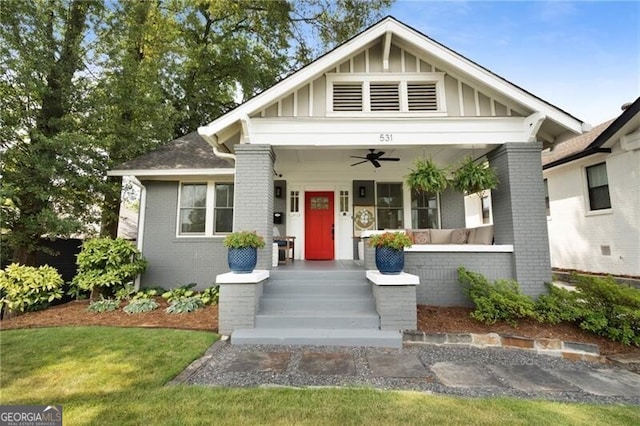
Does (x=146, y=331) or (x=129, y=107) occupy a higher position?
(x=129, y=107)

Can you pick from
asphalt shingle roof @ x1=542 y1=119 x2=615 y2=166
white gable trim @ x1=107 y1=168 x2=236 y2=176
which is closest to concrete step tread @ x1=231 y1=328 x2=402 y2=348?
white gable trim @ x1=107 y1=168 x2=236 y2=176

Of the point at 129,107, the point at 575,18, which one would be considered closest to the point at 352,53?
the point at 575,18

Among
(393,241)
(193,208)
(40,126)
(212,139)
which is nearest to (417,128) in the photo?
(393,241)

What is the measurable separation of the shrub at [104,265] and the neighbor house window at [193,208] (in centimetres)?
143

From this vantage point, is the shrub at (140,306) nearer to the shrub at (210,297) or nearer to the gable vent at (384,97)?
the shrub at (210,297)

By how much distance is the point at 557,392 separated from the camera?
123 inches

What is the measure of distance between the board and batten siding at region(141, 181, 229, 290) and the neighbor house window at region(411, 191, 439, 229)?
18.3 feet

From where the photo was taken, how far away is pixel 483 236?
21.0ft

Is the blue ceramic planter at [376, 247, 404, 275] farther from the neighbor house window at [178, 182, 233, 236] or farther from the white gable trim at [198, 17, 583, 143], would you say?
the neighbor house window at [178, 182, 233, 236]

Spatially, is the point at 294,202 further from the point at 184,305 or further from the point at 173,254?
the point at 184,305

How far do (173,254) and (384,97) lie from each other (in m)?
6.71

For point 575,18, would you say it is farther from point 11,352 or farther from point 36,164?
point 36,164

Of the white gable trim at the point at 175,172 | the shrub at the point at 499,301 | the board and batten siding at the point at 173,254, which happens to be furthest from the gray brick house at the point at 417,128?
the board and batten siding at the point at 173,254

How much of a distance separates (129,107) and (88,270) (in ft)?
17.1
